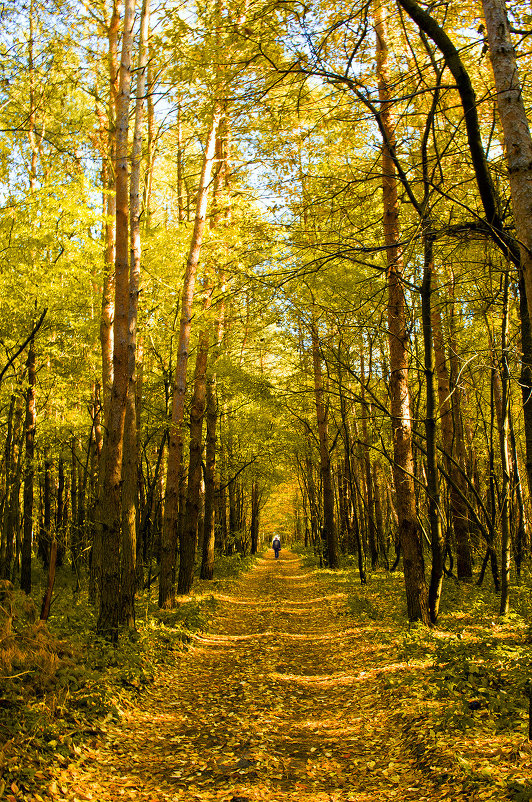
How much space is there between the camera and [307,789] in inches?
150

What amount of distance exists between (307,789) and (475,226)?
14.9ft

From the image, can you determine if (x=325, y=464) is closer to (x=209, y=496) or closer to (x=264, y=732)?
(x=209, y=496)

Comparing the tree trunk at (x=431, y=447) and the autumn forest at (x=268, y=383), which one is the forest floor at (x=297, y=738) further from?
the tree trunk at (x=431, y=447)

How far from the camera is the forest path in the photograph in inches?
149

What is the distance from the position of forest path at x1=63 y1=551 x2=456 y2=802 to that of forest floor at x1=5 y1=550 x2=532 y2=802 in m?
0.01

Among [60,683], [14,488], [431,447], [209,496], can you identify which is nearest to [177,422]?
[431,447]

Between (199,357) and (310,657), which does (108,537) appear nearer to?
(310,657)

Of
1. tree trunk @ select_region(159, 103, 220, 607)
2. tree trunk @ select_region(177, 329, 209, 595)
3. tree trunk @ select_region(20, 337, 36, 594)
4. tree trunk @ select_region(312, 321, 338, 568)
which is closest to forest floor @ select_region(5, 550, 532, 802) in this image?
tree trunk @ select_region(159, 103, 220, 607)

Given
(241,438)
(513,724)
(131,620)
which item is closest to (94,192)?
(131,620)

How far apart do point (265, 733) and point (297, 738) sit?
0.30 metres

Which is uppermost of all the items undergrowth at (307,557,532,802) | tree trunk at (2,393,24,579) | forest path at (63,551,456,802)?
tree trunk at (2,393,24,579)

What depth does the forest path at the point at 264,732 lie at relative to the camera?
3795 millimetres

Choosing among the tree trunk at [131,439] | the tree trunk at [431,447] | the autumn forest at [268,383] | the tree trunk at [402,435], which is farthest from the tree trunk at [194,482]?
the tree trunk at [431,447]

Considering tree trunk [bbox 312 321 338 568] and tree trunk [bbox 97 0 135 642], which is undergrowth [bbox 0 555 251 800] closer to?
tree trunk [bbox 97 0 135 642]
